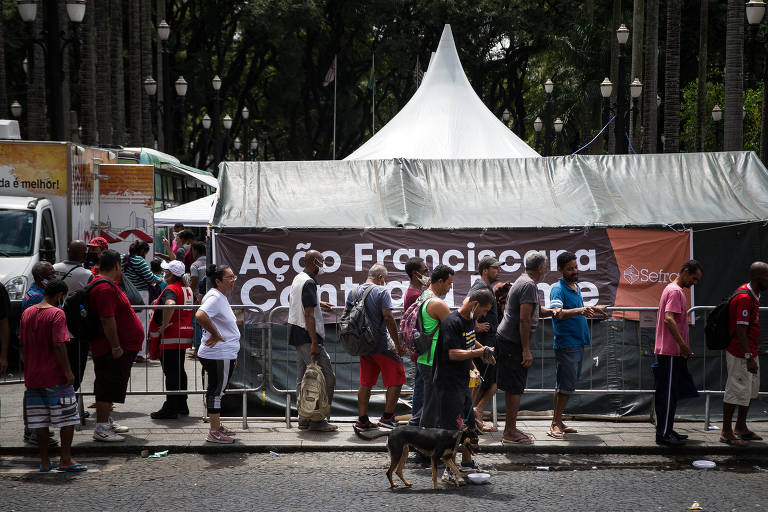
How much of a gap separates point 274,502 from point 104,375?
261 centimetres

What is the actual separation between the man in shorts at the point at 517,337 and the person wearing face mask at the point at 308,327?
6.09 feet

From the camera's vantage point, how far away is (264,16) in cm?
3875

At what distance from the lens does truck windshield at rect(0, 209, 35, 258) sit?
13422mm

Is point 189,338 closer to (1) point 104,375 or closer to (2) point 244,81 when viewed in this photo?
(1) point 104,375

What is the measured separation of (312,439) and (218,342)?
1436 mm

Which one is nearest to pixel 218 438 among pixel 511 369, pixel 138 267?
pixel 511 369

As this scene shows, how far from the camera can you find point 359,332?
889 cm

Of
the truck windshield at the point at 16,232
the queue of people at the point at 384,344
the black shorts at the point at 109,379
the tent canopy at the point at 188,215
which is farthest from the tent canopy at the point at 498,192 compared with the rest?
the tent canopy at the point at 188,215

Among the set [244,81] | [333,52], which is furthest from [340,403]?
[244,81]

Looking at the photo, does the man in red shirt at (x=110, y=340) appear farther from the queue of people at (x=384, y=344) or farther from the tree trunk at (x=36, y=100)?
the tree trunk at (x=36, y=100)

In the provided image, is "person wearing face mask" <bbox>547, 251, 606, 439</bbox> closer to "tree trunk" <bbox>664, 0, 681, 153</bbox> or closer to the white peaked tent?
the white peaked tent

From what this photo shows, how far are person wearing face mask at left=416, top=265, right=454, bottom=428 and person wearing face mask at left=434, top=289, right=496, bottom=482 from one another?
7cm

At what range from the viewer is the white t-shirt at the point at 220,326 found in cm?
864

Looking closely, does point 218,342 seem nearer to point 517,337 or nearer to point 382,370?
point 382,370
